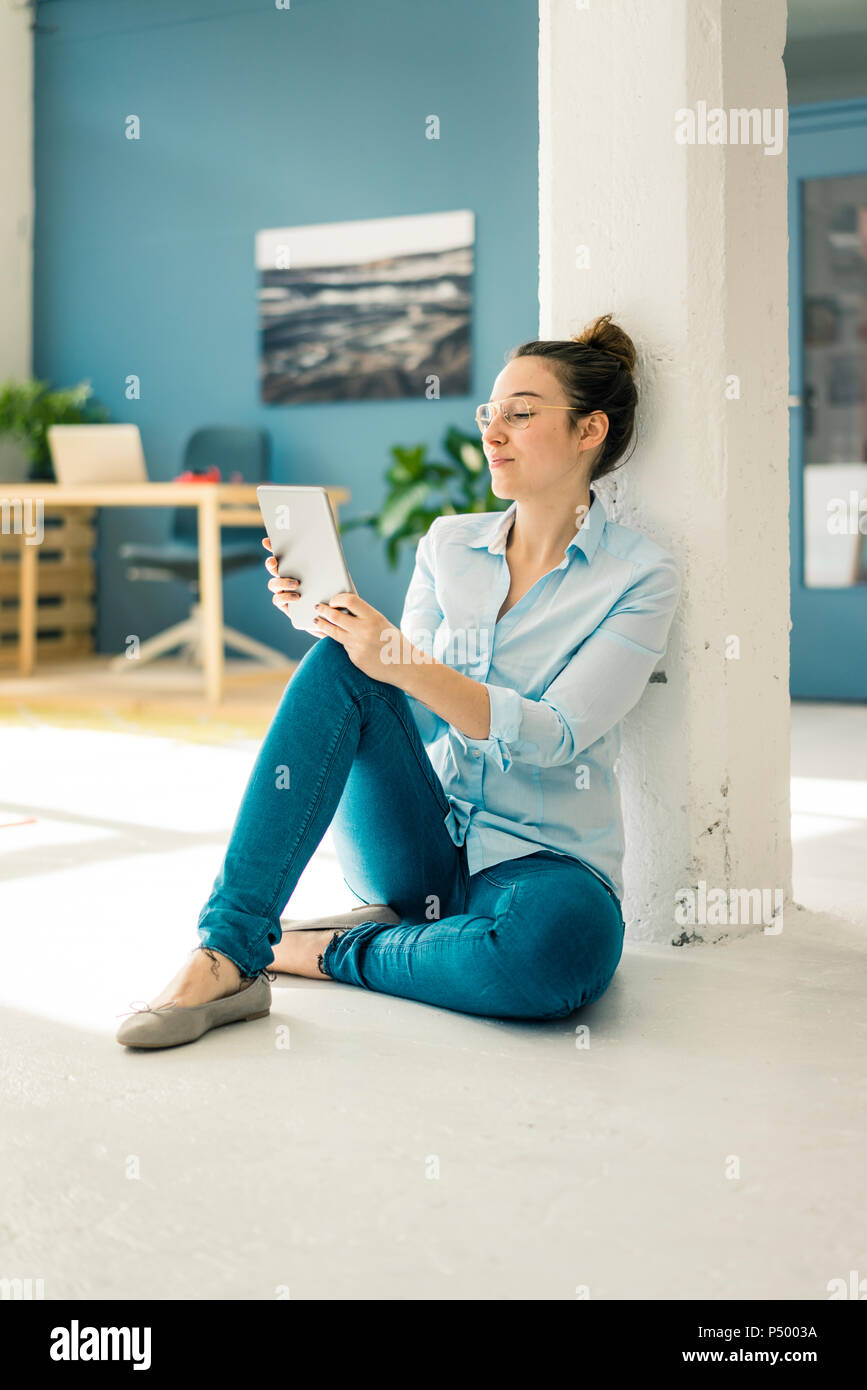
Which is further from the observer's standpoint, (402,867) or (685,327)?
(685,327)

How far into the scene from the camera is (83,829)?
2783 millimetres

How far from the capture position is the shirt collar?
1763 mm

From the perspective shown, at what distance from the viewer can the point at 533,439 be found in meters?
1.76

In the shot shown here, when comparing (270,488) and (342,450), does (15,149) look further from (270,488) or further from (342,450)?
(270,488)

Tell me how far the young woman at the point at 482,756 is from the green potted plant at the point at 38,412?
4.83 meters

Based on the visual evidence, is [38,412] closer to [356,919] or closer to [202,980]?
[356,919]

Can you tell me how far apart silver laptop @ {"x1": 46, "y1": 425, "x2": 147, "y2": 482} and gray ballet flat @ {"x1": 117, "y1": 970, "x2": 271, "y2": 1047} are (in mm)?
3955

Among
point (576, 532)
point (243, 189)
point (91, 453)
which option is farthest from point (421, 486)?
point (576, 532)

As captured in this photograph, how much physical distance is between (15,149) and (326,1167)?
6.39 metres

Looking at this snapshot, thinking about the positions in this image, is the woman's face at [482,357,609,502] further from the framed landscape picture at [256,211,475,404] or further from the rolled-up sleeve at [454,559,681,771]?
the framed landscape picture at [256,211,475,404]

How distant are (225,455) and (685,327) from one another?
438 cm

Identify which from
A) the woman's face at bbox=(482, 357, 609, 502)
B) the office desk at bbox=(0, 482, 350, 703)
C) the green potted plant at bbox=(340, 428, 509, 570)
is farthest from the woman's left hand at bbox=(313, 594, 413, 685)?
the green potted plant at bbox=(340, 428, 509, 570)
